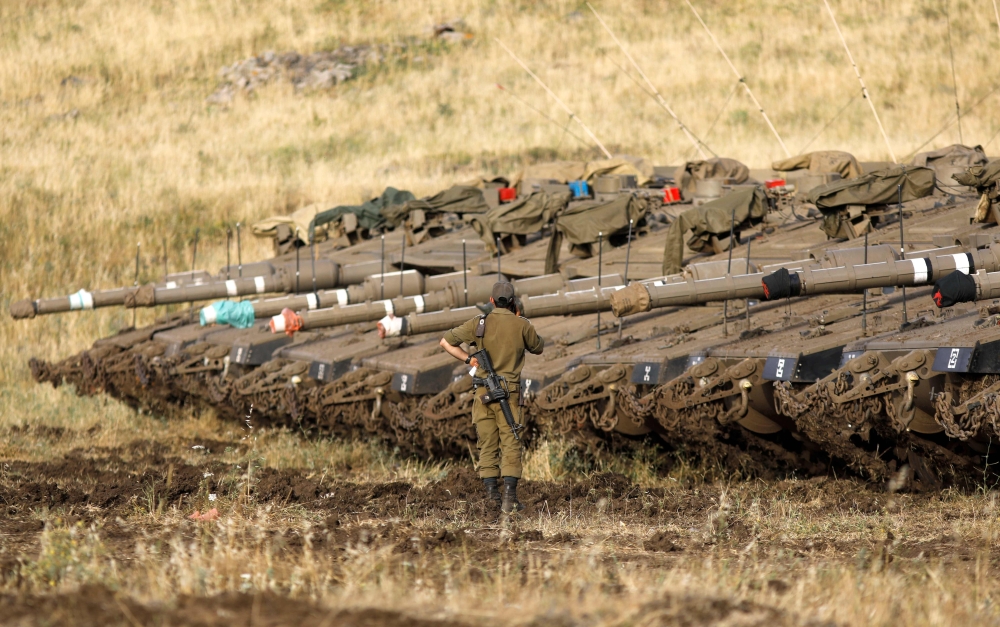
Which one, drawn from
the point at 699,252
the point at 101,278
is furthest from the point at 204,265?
the point at 699,252

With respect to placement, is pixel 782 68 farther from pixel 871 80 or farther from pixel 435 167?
pixel 435 167

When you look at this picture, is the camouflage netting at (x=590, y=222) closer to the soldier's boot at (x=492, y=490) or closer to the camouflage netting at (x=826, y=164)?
the camouflage netting at (x=826, y=164)

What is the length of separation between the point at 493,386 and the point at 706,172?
12.6 m

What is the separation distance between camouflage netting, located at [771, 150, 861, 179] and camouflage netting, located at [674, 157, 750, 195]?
618mm

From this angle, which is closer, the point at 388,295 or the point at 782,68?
the point at 388,295

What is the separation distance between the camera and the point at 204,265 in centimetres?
3077

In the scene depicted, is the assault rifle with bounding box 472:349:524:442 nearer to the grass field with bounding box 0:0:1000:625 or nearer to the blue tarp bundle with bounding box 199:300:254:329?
the grass field with bounding box 0:0:1000:625

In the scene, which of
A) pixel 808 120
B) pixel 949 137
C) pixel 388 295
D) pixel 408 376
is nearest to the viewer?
pixel 408 376

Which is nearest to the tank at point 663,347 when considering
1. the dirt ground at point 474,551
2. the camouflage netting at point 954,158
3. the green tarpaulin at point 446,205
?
the dirt ground at point 474,551

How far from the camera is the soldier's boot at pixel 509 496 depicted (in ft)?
31.6

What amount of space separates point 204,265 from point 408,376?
1818cm

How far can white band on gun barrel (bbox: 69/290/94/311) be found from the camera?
17781 mm

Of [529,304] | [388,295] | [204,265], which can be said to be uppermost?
[529,304]

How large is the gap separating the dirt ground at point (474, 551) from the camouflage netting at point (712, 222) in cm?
361
